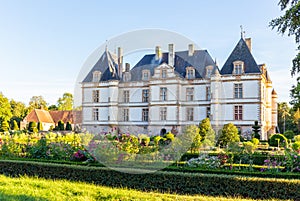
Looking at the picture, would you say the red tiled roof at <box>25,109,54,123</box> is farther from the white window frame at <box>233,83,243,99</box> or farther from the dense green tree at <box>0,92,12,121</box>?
the white window frame at <box>233,83,243,99</box>

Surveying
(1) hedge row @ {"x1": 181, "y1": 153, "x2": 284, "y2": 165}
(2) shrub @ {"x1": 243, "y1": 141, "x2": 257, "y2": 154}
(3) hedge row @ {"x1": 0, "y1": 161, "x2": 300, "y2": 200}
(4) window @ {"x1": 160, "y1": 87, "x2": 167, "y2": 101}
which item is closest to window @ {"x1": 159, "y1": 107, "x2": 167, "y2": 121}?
(4) window @ {"x1": 160, "y1": 87, "x2": 167, "y2": 101}

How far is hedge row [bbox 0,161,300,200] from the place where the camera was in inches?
248

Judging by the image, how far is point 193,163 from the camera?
8555 mm

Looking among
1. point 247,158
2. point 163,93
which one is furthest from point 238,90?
point 247,158

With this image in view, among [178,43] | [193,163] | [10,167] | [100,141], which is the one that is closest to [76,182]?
[100,141]

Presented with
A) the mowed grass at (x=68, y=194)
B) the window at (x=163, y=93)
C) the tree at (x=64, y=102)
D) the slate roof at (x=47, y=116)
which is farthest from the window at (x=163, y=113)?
the tree at (x=64, y=102)

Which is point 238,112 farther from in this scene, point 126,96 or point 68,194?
point 68,194

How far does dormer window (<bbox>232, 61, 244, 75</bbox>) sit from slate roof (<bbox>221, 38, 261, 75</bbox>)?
0.29 meters

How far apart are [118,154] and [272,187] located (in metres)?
3.53

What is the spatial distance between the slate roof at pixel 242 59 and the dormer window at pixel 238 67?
287 mm

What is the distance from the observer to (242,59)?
25.2 meters

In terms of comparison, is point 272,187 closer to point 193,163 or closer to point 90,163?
point 193,163

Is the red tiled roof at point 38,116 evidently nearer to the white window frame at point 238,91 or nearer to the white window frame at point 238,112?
the white window frame at point 238,112

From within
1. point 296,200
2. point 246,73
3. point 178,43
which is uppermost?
point 246,73
